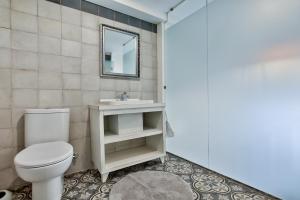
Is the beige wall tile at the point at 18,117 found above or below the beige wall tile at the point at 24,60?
below

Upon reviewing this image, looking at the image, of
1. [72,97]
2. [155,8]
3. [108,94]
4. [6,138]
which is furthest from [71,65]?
[155,8]

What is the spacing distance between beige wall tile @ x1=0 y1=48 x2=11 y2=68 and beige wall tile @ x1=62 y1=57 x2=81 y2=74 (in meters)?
0.44

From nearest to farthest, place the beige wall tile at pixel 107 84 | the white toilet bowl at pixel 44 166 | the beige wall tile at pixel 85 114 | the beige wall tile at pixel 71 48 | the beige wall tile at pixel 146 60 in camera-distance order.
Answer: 1. the white toilet bowl at pixel 44 166
2. the beige wall tile at pixel 71 48
3. the beige wall tile at pixel 85 114
4. the beige wall tile at pixel 107 84
5. the beige wall tile at pixel 146 60

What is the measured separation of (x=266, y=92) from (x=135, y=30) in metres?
1.78

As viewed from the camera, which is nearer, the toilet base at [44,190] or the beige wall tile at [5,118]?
the toilet base at [44,190]

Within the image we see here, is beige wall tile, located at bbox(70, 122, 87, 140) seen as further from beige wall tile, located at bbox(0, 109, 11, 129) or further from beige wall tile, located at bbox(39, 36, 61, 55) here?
beige wall tile, located at bbox(39, 36, 61, 55)

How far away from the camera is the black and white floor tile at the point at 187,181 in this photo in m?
1.35

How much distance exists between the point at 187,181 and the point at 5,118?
6.03 ft

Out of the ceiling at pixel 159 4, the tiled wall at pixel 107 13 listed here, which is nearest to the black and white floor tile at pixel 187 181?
the tiled wall at pixel 107 13

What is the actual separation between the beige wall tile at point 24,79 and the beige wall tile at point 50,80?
0.05m

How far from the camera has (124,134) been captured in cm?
175

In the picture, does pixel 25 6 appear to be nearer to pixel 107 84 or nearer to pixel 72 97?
pixel 72 97

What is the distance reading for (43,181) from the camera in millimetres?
1133

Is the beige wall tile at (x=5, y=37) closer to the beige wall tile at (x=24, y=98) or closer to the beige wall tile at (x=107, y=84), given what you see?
the beige wall tile at (x=24, y=98)
